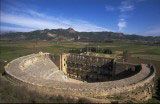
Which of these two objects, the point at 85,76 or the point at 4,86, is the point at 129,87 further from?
the point at 85,76

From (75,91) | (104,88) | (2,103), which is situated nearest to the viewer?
(2,103)

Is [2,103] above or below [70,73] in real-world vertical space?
above

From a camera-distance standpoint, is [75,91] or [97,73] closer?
[75,91]

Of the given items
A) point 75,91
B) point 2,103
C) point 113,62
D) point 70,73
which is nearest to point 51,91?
point 75,91

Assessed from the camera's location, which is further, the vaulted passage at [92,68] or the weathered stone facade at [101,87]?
the vaulted passage at [92,68]

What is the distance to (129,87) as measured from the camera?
74.7 ft

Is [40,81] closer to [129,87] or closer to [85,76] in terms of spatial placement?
[129,87]

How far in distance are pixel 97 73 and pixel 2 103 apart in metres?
31.1

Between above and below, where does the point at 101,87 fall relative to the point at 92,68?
above

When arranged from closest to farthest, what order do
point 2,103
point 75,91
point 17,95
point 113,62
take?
point 2,103, point 17,95, point 75,91, point 113,62

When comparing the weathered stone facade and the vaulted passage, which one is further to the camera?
the vaulted passage

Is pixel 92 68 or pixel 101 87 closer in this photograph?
pixel 101 87

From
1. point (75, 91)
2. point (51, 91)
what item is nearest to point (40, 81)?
point (51, 91)

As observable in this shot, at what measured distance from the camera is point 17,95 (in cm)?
1545
